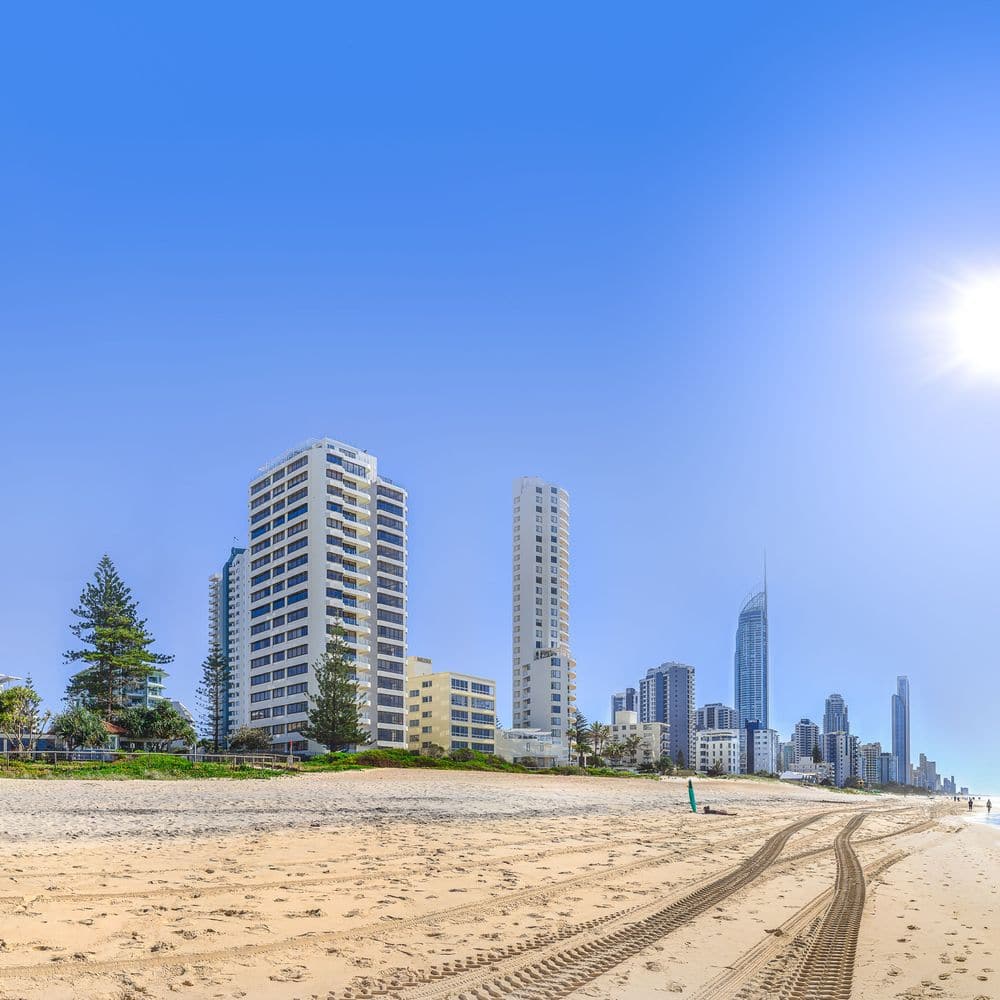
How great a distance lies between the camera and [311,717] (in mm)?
90312

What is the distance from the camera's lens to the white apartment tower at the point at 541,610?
489 ft

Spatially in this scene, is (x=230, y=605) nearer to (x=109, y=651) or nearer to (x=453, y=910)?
(x=109, y=651)

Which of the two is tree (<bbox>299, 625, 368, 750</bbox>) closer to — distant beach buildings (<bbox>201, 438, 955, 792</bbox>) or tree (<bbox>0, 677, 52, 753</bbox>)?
distant beach buildings (<bbox>201, 438, 955, 792</bbox>)

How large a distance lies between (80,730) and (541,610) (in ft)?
337

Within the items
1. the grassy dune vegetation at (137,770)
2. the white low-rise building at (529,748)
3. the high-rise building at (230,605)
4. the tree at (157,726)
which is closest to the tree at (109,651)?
the tree at (157,726)

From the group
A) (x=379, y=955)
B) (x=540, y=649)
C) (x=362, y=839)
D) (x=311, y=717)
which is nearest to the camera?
(x=379, y=955)

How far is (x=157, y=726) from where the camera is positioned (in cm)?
7588

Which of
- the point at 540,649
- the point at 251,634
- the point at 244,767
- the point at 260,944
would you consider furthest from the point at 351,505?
the point at 260,944

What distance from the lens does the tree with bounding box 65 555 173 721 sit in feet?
267

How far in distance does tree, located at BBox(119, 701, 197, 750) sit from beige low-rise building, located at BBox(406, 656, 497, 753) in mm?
48964

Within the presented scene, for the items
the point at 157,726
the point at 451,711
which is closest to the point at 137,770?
the point at 157,726

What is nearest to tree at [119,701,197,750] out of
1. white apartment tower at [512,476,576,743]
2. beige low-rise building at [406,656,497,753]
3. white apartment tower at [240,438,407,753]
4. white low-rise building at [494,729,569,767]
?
white apartment tower at [240,438,407,753]

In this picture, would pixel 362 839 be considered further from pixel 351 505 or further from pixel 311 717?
pixel 351 505

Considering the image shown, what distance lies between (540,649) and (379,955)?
147m
